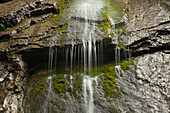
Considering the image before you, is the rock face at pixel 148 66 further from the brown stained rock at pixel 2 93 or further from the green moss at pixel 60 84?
the brown stained rock at pixel 2 93

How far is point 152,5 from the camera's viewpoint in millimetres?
9734

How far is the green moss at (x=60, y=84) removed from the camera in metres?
5.73

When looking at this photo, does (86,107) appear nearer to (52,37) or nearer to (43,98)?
(43,98)

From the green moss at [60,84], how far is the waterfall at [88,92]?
1197mm

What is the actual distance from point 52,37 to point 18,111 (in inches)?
181

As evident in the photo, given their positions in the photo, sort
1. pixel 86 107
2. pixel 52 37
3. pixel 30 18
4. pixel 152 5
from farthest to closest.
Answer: pixel 152 5
pixel 30 18
pixel 52 37
pixel 86 107

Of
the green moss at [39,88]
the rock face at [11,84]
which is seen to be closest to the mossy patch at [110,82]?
the green moss at [39,88]

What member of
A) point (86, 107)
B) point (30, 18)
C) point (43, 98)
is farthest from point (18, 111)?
point (30, 18)

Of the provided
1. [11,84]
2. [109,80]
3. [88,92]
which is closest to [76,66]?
[88,92]

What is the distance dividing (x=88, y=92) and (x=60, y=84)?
67.7 inches

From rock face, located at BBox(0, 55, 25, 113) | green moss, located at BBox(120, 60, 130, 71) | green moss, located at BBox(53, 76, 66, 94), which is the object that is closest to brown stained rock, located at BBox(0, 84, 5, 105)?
rock face, located at BBox(0, 55, 25, 113)

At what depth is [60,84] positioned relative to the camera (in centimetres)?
598

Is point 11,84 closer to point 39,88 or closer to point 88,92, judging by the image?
point 39,88

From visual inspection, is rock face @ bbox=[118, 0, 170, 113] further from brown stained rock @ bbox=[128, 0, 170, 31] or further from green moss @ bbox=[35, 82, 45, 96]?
green moss @ bbox=[35, 82, 45, 96]
